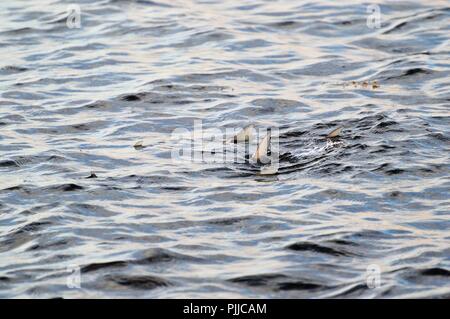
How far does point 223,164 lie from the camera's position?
875 centimetres

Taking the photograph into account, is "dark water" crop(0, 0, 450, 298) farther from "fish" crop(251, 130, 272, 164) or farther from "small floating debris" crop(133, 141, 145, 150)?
"fish" crop(251, 130, 272, 164)

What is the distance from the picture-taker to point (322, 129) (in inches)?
374

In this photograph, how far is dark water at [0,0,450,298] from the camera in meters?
6.69

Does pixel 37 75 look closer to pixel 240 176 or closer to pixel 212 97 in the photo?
pixel 212 97

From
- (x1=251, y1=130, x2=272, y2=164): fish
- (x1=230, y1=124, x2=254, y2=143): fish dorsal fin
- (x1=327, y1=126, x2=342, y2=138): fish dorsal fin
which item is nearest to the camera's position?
(x1=251, y1=130, x2=272, y2=164): fish

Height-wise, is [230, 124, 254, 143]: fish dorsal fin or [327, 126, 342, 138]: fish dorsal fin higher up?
[327, 126, 342, 138]: fish dorsal fin

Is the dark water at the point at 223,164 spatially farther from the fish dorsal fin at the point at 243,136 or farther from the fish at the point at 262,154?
the fish dorsal fin at the point at 243,136

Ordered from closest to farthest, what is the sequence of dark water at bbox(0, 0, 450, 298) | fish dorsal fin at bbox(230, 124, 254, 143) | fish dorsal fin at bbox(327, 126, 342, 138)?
dark water at bbox(0, 0, 450, 298), fish dorsal fin at bbox(327, 126, 342, 138), fish dorsal fin at bbox(230, 124, 254, 143)

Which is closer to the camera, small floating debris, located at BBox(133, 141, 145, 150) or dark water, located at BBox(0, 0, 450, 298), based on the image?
dark water, located at BBox(0, 0, 450, 298)
